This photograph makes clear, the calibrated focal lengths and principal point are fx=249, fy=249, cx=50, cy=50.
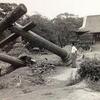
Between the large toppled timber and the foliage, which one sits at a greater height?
the foliage

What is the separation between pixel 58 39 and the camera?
109 ft

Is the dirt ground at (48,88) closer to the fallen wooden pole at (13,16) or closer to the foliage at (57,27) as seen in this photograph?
the fallen wooden pole at (13,16)

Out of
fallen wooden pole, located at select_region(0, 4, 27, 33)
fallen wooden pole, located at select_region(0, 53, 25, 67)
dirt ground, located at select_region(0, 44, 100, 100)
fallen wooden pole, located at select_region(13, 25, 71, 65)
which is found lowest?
dirt ground, located at select_region(0, 44, 100, 100)

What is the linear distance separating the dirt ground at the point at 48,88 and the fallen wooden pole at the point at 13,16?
8.13 ft

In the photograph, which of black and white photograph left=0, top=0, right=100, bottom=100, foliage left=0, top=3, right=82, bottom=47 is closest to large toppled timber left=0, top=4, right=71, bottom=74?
black and white photograph left=0, top=0, right=100, bottom=100

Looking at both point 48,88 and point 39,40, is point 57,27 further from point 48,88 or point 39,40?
point 48,88

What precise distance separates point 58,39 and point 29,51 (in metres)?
7.66

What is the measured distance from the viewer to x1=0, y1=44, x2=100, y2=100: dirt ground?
7982 millimetres

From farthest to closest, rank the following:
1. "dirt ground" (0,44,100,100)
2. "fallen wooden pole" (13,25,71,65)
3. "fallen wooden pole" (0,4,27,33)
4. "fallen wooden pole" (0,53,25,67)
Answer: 1. "fallen wooden pole" (0,53,25,67)
2. "fallen wooden pole" (13,25,71,65)
3. "dirt ground" (0,44,100,100)
4. "fallen wooden pole" (0,4,27,33)

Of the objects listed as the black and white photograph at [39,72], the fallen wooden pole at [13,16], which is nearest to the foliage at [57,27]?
the black and white photograph at [39,72]

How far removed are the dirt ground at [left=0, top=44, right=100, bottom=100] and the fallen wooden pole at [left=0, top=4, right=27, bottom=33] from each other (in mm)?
2478

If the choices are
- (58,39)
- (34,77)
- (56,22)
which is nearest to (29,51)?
(58,39)

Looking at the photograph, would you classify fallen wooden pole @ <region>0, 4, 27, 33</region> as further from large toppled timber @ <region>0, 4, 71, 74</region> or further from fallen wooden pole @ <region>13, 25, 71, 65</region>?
fallen wooden pole @ <region>13, 25, 71, 65</region>

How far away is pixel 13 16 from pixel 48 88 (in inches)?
141
